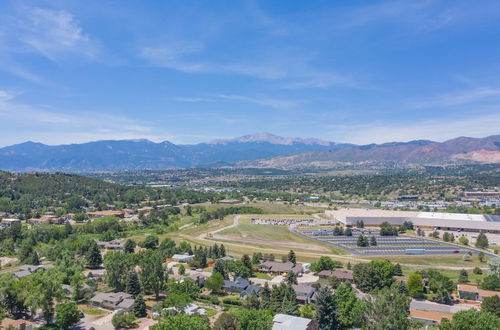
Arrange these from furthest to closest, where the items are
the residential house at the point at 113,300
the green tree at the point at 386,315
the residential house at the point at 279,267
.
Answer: the residential house at the point at 279,267, the residential house at the point at 113,300, the green tree at the point at 386,315

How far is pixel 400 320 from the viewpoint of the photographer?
2597 centimetres

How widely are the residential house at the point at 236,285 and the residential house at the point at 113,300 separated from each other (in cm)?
1117

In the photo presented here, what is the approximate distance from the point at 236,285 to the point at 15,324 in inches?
873

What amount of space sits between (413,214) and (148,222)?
6743 centimetres

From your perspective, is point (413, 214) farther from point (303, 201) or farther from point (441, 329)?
point (441, 329)

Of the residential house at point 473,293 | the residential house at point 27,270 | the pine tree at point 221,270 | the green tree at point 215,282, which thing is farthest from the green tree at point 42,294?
the residential house at point 473,293

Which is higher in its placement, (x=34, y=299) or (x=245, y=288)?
(x=34, y=299)

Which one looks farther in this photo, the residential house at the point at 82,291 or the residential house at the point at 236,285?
the residential house at the point at 236,285

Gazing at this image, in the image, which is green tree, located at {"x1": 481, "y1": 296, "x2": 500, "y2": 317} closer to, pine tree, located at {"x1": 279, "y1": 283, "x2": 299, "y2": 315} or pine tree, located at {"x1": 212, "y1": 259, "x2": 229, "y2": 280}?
pine tree, located at {"x1": 279, "y1": 283, "x2": 299, "y2": 315}

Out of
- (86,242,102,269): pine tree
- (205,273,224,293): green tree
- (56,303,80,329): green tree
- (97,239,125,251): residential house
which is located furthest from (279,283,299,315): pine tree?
(97,239,125,251): residential house

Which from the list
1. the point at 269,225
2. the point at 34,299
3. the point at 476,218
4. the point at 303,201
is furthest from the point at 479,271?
the point at 303,201

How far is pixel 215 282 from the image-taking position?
133 feet

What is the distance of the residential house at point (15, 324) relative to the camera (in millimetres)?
28878

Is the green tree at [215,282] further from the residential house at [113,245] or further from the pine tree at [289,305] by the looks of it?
the residential house at [113,245]
